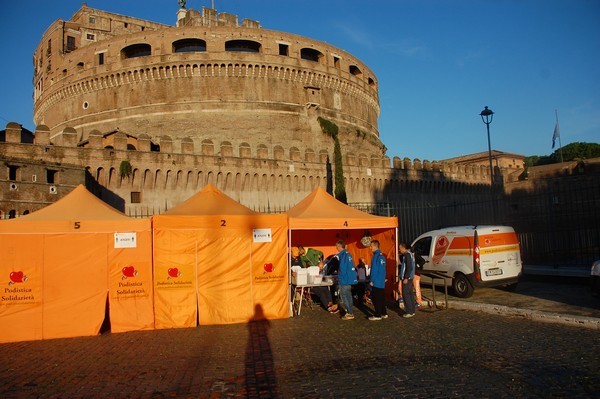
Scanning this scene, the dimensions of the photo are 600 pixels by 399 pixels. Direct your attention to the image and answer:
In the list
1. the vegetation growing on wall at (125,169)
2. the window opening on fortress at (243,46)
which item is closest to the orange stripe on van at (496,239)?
the vegetation growing on wall at (125,169)

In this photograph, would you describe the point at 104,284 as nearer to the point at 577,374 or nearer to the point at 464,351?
the point at 464,351

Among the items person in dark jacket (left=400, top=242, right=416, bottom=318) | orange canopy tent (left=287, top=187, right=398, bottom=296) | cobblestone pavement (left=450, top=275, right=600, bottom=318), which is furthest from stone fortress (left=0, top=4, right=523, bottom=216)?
person in dark jacket (left=400, top=242, right=416, bottom=318)

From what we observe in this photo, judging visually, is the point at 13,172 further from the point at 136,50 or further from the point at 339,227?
the point at 136,50

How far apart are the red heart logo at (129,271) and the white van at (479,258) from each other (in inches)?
252

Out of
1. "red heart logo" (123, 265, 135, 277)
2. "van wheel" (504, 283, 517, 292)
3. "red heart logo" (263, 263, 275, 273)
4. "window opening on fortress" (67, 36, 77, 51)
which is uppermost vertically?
"window opening on fortress" (67, 36, 77, 51)

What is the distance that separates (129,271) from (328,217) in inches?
177

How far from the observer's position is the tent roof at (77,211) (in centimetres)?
978

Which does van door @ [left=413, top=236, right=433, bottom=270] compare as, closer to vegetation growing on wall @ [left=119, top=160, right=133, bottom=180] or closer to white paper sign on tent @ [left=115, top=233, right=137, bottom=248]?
white paper sign on tent @ [left=115, top=233, right=137, bottom=248]

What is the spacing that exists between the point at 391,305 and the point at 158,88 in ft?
121

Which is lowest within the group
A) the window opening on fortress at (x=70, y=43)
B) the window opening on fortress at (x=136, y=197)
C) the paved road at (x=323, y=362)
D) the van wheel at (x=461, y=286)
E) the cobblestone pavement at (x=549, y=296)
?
the paved road at (x=323, y=362)

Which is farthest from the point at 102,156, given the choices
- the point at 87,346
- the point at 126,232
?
the point at 87,346

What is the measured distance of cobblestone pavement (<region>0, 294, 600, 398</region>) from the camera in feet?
17.0

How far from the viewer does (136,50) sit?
45375mm

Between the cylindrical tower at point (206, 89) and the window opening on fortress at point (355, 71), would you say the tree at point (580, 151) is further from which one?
the cylindrical tower at point (206, 89)
